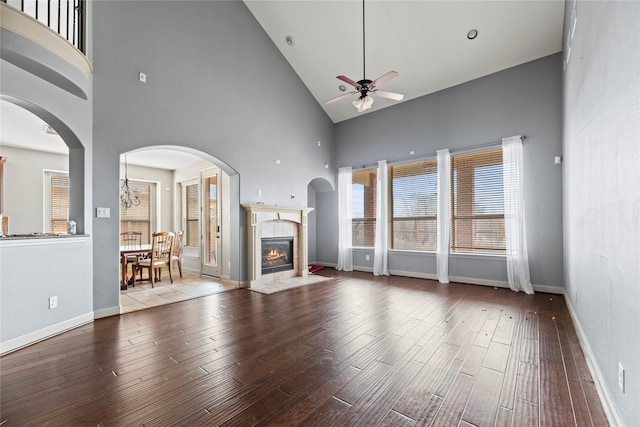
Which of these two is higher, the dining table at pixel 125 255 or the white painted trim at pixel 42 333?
the dining table at pixel 125 255

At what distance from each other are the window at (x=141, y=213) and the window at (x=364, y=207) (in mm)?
6090

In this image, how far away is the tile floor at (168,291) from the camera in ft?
13.9

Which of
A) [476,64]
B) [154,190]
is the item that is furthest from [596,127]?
[154,190]

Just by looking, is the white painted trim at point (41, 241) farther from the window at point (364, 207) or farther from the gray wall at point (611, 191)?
the window at point (364, 207)

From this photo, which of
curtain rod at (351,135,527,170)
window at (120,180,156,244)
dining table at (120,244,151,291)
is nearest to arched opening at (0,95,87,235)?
window at (120,180,156,244)

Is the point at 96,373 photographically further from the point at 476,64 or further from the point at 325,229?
the point at 476,64

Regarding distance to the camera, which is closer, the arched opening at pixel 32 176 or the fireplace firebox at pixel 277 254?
the arched opening at pixel 32 176

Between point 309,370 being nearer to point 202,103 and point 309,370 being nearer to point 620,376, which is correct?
point 620,376

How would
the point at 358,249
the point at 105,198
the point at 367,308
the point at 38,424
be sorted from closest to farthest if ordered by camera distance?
the point at 38,424 < the point at 105,198 < the point at 367,308 < the point at 358,249

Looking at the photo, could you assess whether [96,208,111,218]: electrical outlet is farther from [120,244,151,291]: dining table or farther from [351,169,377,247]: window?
[351,169,377,247]: window

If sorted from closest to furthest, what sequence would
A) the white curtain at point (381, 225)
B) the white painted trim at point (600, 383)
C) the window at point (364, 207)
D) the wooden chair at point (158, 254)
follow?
1. the white painted trim at point (600, 383)
2. the wooden chair at point (158, 254)
3. the white curtain at point (381, 225)
4. the window at point (364, 207)

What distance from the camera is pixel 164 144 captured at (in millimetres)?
4246

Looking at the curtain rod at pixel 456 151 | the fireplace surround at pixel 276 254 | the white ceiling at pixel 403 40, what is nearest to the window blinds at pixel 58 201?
the white ceiling at pixel 403 40

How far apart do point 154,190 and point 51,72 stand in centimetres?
608
